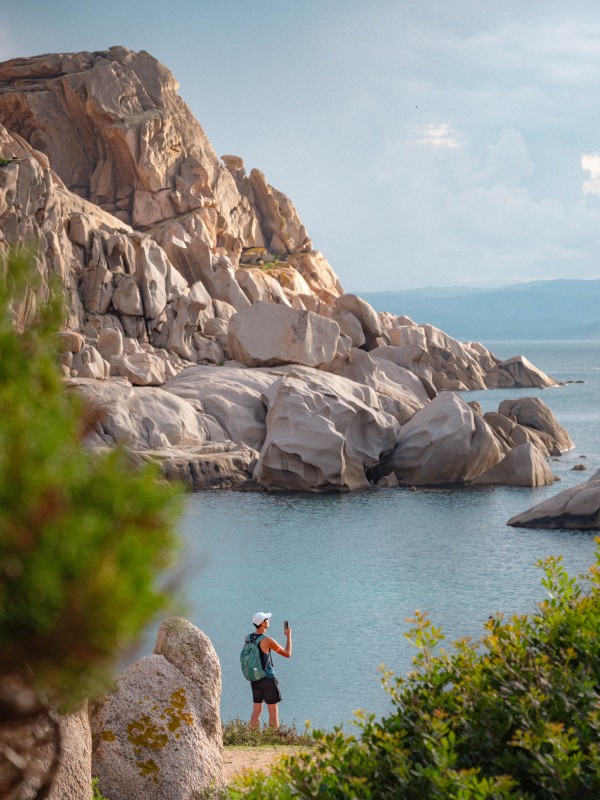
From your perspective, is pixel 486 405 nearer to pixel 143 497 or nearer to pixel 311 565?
pixel 311 565

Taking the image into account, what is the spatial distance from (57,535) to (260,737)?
1014 cm

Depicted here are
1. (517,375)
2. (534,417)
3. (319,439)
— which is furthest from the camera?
(517,375)

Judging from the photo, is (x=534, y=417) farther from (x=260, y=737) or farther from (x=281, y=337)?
(x=260, y=737)

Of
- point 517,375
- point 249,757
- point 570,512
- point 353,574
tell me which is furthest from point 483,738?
point 517,375

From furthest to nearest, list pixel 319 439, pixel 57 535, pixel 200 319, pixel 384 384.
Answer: pixel 200 319, pixel 384 384, pixel 319 439, pixel 57 535

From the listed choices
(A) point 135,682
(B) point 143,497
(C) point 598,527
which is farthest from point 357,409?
(B) point 143,497

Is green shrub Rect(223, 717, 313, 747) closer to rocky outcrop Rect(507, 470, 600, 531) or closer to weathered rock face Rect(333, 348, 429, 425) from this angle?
rocky outcrop Rect(507, 470, 600, 531)

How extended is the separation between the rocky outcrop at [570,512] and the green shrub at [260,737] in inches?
750

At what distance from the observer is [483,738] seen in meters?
5.21

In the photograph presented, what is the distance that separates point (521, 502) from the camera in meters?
35.1

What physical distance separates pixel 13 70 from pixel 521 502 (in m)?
68.1

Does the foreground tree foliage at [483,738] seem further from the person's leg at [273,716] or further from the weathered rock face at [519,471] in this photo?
the weathered rock face at [519,471]

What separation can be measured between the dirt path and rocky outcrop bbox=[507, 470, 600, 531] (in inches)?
785

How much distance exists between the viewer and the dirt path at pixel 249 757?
10.1 meters
